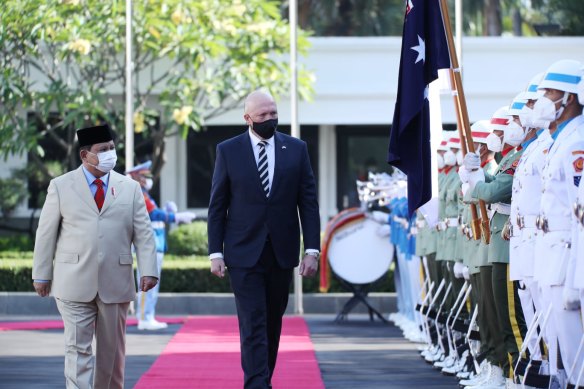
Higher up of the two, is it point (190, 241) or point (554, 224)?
point (554, 224)

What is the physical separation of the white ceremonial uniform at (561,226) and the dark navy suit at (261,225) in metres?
1.64

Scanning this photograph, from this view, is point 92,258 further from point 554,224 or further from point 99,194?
point 554,224

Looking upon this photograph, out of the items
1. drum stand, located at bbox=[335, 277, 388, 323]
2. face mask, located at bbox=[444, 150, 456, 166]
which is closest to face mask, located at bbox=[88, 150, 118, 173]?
face mask, located at bbox=[444, 150, 456, 166]

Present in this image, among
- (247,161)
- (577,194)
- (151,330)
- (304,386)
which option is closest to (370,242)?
(151,330)

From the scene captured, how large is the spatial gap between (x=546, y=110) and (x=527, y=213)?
0.80 metres

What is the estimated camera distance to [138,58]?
89.8 ft

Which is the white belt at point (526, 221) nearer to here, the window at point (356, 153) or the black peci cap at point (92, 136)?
the black peci cap at point (92, 136)

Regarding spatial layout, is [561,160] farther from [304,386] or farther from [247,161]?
[304,386]

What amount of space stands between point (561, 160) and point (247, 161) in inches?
87.7

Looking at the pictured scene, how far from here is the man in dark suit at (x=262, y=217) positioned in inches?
400

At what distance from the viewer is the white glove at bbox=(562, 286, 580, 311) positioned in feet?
29.4

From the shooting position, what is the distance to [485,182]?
437 inches

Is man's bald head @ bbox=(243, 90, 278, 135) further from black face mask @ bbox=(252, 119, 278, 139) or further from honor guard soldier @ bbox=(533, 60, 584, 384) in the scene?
honor guard soldier @ bbox=(533, 60, 584, 384)

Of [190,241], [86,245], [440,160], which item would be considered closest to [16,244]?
[190,241]
